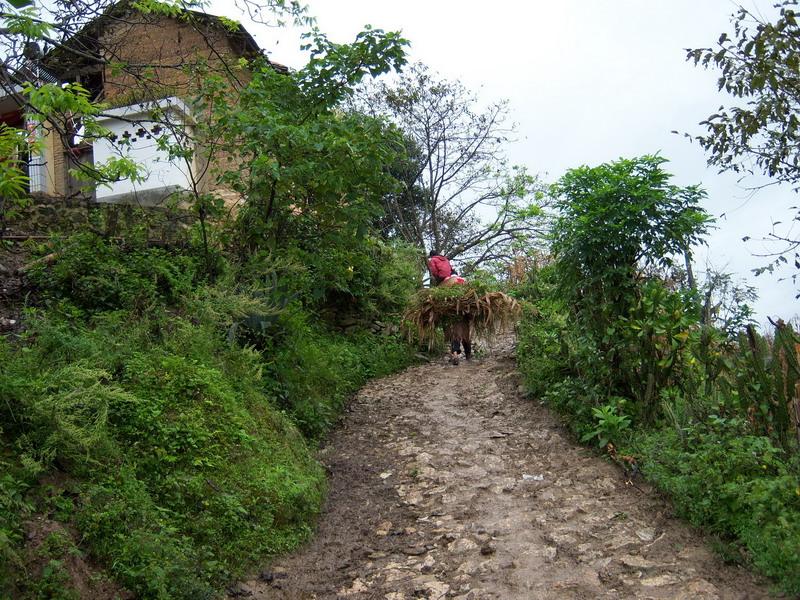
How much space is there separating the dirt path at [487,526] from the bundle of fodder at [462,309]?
8.94 ft

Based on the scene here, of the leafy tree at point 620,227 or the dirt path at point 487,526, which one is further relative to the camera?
the leafy tree at point 620,227

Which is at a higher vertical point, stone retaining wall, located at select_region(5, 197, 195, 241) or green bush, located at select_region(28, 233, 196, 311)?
stone retaining wall, located at select_region(5, 197, 195, 241)

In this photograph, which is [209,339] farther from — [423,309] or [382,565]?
[423,309]

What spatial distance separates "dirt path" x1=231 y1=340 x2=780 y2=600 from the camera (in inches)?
196

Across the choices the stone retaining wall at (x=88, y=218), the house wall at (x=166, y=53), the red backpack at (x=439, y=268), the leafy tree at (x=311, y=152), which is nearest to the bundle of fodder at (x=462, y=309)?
the red backpack at (x=439, y=268)

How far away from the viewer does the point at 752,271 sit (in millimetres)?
6887

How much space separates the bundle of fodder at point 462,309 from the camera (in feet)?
38.0

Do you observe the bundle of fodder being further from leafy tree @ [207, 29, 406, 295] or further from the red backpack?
leafy tree @ [207, 29, 406, 295]

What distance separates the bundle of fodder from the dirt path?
2.73 metres

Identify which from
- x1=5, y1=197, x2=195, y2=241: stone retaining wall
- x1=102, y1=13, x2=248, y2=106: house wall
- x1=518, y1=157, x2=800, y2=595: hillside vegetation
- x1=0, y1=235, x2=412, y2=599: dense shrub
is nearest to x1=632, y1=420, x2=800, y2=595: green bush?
x1=518, y1=157, x2=800, y2=595: hillside vegetation

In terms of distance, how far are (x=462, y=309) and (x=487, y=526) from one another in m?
6.04

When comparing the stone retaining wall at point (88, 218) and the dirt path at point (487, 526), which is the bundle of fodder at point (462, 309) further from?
the stone retaining wall at point (88, 218)

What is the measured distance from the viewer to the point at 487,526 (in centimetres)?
597

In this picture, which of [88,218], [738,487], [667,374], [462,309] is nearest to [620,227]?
[667,374]
